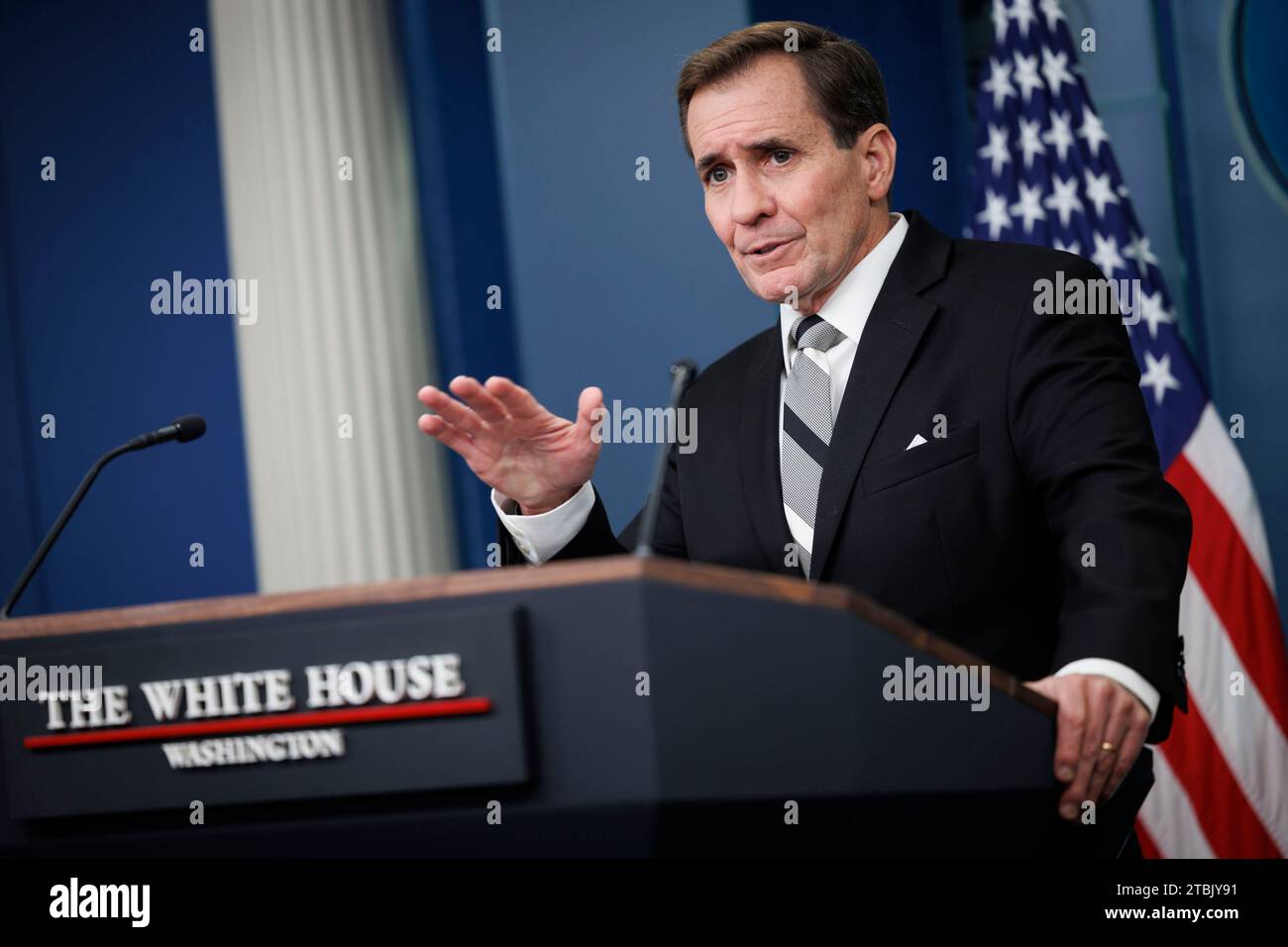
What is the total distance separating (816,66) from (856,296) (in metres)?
0.39

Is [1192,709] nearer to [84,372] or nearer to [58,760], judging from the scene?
[58,760]

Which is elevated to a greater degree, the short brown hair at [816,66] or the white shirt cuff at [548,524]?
the short brown hair at [816,66]

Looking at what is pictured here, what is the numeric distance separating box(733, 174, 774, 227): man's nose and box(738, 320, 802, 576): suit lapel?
0.21 metres

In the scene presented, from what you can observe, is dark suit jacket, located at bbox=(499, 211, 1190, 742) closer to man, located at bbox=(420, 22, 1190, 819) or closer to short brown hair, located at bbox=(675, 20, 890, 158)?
man, located at bbox=(420, 22, 1190, 819)

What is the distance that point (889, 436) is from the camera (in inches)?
79.8

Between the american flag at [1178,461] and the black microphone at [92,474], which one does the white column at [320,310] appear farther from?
the black microphone at [92,474]

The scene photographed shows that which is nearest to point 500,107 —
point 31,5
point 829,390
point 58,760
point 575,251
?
point 575,251

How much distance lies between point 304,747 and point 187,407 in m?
3.47

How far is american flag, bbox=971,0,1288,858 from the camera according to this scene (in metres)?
3.50

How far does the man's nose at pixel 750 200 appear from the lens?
232cm

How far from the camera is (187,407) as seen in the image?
4.61 metres

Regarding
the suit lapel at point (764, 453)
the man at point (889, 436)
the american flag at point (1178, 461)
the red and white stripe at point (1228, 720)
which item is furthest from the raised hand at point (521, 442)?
the red and white stripe at point (1228, 720)

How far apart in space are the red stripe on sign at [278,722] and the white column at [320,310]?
2.82 metres

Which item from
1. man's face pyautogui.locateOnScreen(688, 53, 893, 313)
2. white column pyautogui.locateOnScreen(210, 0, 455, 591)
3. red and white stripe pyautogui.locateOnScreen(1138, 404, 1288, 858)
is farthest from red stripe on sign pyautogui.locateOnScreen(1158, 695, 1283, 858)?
white column pyautogui.locateOnScreen(210, 0, 455, 591)
